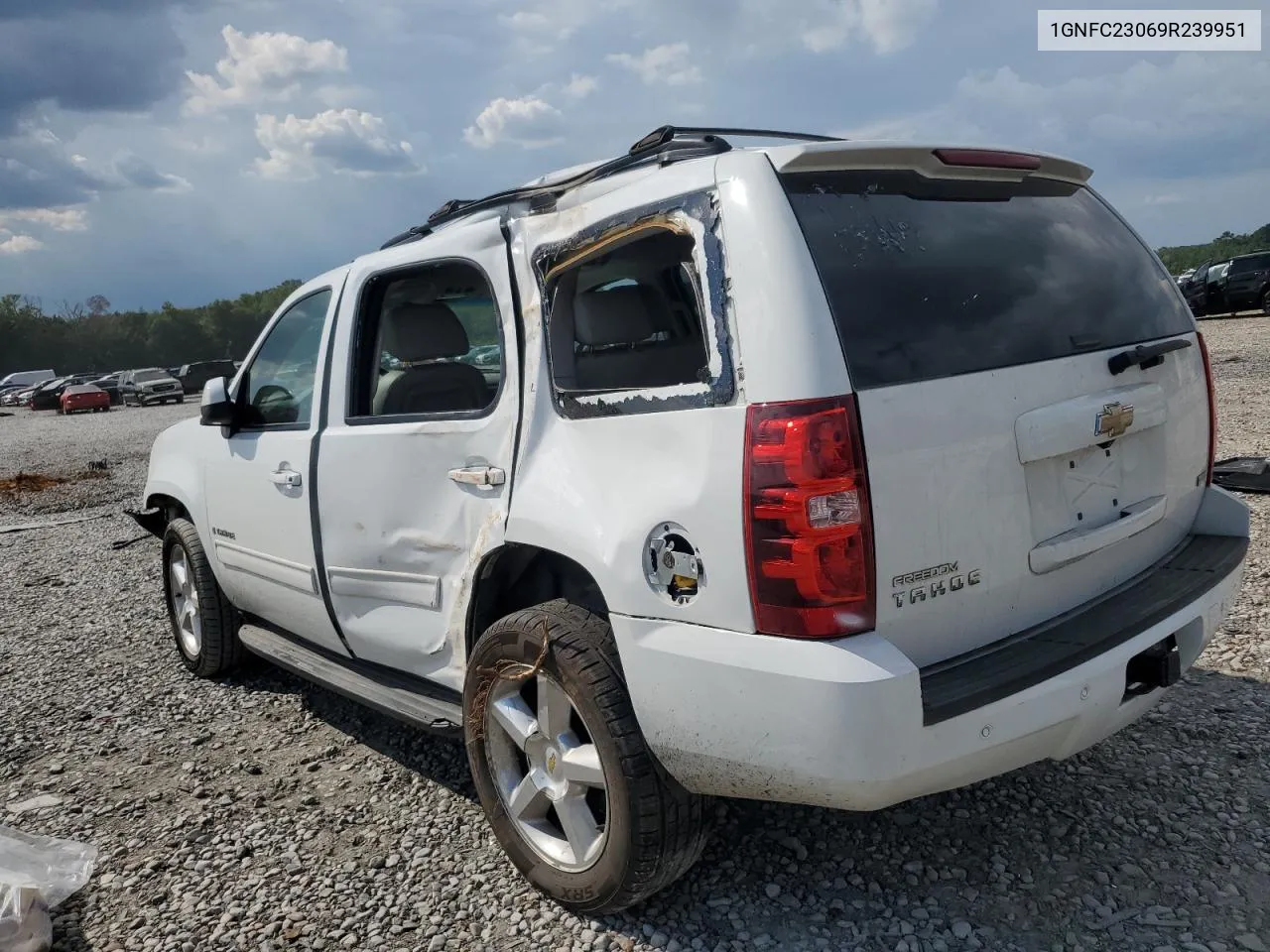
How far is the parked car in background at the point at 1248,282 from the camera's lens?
23234mm

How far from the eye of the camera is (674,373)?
263 centimetres

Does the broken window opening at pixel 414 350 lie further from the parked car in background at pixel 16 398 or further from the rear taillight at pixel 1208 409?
the parked car in background at pixel 16 398

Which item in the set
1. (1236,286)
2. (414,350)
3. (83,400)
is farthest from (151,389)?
(414,350)

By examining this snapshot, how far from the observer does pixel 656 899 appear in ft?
8.87

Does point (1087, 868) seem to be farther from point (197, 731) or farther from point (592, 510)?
point (197, 731)

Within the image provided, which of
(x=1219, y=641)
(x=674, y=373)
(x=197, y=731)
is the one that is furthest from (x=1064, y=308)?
(x=197, y=731)

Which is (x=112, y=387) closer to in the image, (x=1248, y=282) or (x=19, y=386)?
(x=19, y=386)

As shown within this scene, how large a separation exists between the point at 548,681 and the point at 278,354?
235 cm

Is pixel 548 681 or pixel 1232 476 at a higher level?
pixel 548 681

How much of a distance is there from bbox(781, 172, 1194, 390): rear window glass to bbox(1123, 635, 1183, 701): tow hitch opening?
797mm

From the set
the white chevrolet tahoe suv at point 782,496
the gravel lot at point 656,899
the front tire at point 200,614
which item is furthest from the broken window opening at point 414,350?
the front tire at point 200,614

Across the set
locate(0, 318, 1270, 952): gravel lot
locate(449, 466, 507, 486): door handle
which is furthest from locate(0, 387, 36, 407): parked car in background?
locate(449, 466, 507, 486): door handle

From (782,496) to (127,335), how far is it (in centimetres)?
9159

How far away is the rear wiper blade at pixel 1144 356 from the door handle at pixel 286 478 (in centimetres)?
282
